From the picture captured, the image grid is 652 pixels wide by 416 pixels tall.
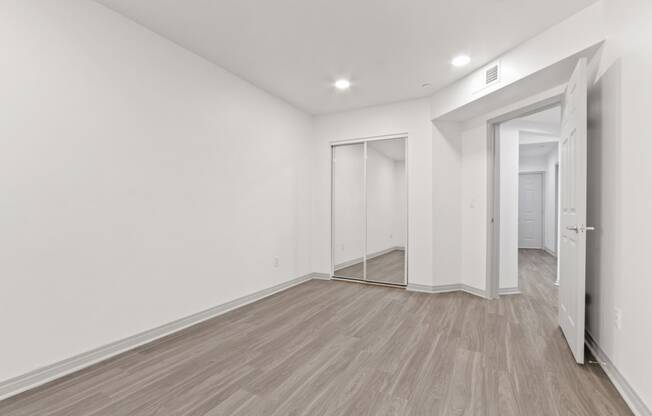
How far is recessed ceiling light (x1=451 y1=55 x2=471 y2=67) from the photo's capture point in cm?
294

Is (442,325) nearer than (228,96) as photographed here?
Yes

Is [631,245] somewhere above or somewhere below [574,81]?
below

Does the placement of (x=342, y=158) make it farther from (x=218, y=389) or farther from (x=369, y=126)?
(x=218, y=389)

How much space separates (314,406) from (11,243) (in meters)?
2.05

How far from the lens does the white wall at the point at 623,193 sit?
161 cm

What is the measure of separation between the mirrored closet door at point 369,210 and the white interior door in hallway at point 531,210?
5.93 meters

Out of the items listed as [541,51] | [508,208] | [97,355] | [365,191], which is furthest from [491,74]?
[97,355]

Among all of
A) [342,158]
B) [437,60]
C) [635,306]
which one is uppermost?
[437,60]

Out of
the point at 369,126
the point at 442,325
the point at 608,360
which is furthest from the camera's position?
the point at 369,126

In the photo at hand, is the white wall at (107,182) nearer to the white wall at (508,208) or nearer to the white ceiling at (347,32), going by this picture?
the white ceiling at (347,32)

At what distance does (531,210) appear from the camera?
8.25 m

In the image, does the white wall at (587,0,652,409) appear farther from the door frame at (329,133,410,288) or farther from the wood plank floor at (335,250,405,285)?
the wood plank floor at (335,250,405,285)

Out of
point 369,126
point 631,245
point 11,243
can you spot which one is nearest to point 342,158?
point 369,126

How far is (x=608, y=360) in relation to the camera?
1.98 meters
